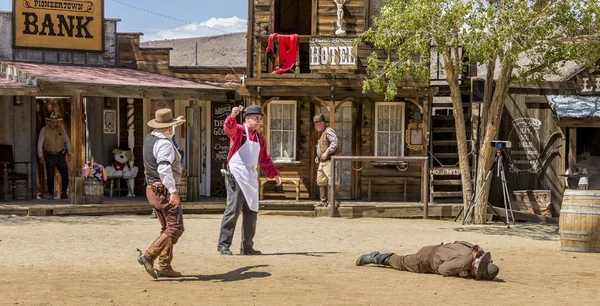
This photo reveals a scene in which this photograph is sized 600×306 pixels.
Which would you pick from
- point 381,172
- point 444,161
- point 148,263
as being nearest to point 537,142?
point 444,161

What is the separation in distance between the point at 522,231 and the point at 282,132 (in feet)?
21.7

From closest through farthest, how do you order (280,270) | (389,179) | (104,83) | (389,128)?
(280,270) < (104,83) < (389,179) < (389,128)

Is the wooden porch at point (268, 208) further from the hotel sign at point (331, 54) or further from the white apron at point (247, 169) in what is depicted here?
the white apron at point (247, 169)

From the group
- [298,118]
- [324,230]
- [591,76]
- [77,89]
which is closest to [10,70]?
[77,89]

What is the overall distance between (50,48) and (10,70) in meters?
2.28

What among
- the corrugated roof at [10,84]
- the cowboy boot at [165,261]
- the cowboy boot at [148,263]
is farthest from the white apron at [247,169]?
the corrugated roof at [10,84]

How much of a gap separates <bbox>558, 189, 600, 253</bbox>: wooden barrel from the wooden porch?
613cm

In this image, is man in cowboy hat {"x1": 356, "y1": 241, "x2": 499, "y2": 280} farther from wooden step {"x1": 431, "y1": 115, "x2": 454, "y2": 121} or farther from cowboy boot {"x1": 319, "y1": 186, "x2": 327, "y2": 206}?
wooden step {"x1": 431, "y1": 115, "x2": 454, "y2": 121}

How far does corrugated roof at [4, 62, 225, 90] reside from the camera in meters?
19.4

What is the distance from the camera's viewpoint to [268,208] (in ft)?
65.6

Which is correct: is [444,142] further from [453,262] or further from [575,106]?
[453,262]

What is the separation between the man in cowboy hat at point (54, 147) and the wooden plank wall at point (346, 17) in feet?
18.5

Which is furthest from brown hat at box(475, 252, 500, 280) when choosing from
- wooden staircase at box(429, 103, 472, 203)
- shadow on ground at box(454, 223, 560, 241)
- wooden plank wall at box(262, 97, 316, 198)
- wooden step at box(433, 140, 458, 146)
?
wooden plank wall at box(262, 97, 316, 198)

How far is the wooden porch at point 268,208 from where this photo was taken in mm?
18484
